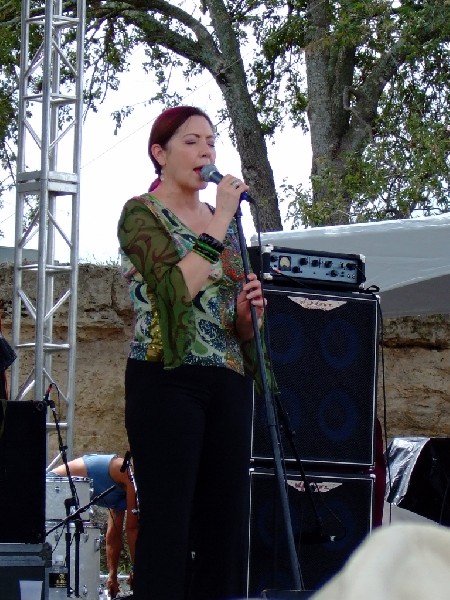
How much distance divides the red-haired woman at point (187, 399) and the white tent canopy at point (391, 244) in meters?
2.35

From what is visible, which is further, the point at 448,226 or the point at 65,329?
the point at 65,329

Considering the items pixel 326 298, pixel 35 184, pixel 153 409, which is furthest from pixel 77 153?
pixel 153 409

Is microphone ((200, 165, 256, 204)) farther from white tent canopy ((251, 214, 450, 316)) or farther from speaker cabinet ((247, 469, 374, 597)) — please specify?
white tent canopy ((251, 214, 450, 316))

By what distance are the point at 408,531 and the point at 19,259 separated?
672cm

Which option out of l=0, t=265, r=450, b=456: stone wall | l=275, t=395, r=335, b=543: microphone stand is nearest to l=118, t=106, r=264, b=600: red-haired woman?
l=275, t=395, r=335, b=543: microphone stand

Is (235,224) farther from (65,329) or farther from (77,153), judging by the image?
(65,329)

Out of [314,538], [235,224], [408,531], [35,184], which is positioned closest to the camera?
[408,531]

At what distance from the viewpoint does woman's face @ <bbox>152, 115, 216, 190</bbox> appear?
2666 mm

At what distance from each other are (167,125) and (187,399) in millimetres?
737

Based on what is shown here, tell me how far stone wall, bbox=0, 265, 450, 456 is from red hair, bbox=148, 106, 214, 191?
5.90 meters

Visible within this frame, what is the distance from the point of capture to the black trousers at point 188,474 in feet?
8.13

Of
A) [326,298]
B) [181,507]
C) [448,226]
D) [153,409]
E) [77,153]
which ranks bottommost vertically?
[181,507]

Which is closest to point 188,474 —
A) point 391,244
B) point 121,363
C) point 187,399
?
point 187,399

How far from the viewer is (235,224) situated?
2732mm
